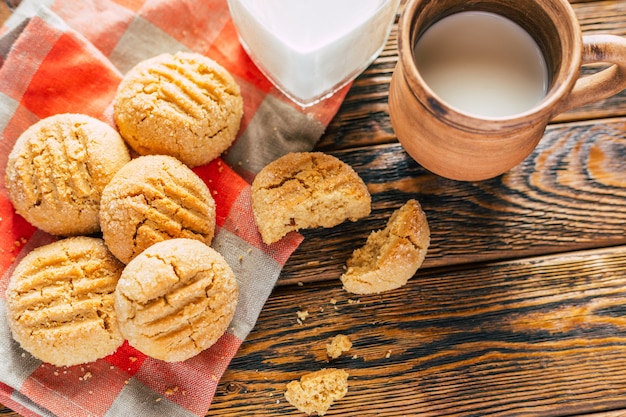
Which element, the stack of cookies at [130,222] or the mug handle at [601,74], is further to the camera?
the stack of cookies at [130,222]

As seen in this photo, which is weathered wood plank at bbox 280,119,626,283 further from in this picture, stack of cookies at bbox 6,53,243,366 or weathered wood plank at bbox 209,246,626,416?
stack of cookies at bbox 6,53,243,366

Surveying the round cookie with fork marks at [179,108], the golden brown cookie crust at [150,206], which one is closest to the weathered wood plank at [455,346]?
the golden brown cookie crust at [150,206]

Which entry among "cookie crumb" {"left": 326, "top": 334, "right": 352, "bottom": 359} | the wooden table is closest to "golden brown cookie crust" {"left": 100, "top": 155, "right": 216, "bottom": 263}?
the wooden table

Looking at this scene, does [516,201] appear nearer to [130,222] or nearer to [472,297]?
[472,297]

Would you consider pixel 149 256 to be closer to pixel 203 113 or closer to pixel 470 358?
pixel 203 113

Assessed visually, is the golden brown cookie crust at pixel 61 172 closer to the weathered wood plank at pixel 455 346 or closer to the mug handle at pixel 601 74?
the weathered wood plank at pixel 455 346

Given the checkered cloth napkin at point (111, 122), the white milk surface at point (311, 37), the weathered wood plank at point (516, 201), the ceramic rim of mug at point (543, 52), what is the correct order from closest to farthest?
the ceramic rim of mug at point (543, 52), the white milk surface at point (311, 37), the checkered cloth napkin at point (111, 122), the weathered wood plank at point (516, 201)
